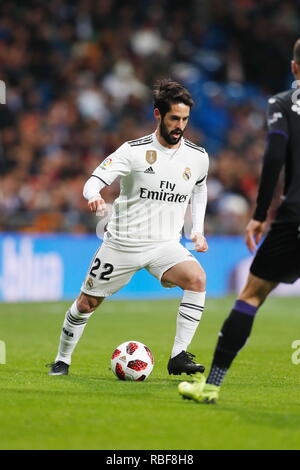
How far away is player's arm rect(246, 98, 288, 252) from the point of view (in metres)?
6.12

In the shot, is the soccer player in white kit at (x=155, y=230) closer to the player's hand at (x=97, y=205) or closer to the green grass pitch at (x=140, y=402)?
the green grass pitch at (x=140, y=402)

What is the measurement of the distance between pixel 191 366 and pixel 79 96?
1291cm

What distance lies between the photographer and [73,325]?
27.1 ft

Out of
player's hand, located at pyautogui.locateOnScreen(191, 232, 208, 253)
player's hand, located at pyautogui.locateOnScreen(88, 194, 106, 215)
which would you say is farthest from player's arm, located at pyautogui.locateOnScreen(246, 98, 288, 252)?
player's hand, located at pyautogui.locateOnScreen(191, 232, 208, 253)

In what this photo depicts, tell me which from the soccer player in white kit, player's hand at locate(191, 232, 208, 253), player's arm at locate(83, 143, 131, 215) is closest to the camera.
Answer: player's arm at locate(83, 143, 131, 215)

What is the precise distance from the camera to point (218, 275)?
19484 mm

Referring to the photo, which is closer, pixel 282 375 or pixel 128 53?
pixel 282 375

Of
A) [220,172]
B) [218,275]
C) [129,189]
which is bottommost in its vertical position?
[218,275]

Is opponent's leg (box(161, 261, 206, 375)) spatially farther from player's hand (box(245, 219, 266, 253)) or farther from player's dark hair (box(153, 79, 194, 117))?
player's hand (box(245, 219, 266, 253))

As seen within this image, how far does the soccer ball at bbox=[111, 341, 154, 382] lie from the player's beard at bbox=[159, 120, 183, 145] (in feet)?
5.87

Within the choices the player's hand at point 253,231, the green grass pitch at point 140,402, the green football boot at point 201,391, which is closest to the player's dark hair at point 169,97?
the player's hand at point 253,231

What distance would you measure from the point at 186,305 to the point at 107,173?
1.34 meters
